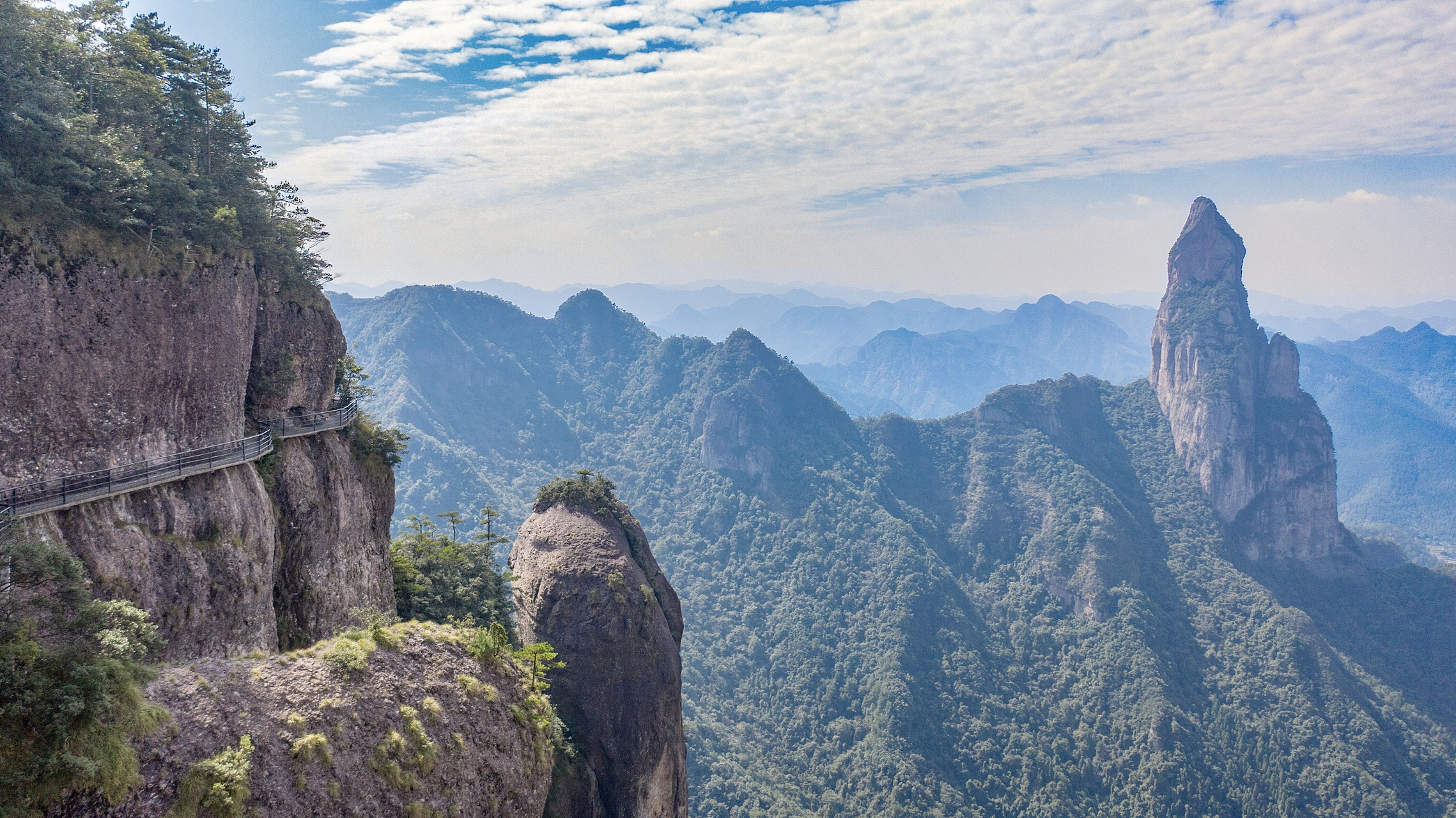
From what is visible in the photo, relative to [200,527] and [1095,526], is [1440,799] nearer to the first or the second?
[1095,526]

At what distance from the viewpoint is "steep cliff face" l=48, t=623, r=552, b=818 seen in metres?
11.8

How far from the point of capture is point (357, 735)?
45.7 feet

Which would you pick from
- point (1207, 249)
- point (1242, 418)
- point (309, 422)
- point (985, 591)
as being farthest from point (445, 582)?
point (1207, 249)

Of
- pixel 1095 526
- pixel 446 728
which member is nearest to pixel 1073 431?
pixel 1095 526

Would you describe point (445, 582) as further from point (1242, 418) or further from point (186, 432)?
point (1242, 418)

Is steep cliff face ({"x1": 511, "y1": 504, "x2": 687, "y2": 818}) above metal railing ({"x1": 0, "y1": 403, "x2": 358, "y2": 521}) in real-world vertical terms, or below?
below

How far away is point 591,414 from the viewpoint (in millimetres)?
193500

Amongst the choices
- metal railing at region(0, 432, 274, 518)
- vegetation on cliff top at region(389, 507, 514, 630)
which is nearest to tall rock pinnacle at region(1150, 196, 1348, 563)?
vegetation on cliff top at region(389, 507, 514, 630)

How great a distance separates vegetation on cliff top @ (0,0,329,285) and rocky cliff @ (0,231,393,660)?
99 cm

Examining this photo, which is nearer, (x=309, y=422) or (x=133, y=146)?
(x=133, y=146)

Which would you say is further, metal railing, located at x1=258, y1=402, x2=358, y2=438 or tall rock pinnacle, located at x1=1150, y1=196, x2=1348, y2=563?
tall rock pinnacle, located at x1=1150, y1=196, x2=1348, y2=563

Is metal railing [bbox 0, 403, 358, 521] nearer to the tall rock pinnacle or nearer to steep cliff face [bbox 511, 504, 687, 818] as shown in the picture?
steep cliff face [bbox 511, 504, 687, 818]

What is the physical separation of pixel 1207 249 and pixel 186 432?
17776 centimetres

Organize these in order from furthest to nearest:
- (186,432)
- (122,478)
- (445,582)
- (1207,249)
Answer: (1207,249) < (445,582) < (186,432) < (122,478)
